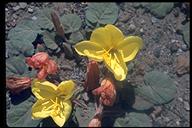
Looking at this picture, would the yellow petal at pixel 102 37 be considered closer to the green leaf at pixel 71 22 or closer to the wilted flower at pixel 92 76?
the wilted flower at pixel 92 76

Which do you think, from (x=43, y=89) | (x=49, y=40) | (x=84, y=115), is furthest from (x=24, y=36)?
(x=84, y=115)

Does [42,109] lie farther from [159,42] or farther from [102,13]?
[159,42]

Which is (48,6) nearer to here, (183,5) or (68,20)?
(68,20)

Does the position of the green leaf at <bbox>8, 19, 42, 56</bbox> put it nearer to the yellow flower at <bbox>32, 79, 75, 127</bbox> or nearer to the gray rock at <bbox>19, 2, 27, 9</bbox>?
the gray rock at <bbox>19, 2, 27, 9</bbox>

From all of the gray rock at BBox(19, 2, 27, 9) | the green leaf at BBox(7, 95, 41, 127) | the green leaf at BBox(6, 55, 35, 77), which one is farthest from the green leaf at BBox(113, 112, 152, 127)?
the gray rock at BBox(19, 2, 27, 9)

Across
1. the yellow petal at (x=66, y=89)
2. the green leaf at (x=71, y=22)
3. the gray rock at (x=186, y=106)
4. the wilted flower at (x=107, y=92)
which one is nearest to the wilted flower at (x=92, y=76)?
the wilted flower at (x=107, y=92)
